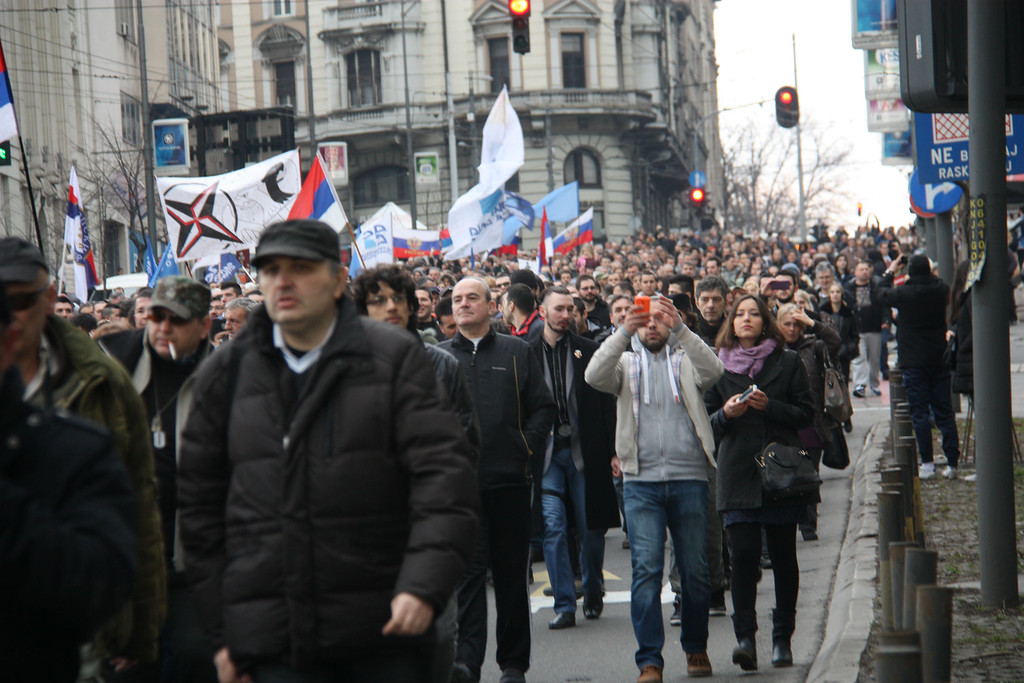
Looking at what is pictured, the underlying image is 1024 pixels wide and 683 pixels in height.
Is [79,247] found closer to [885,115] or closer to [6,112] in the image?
[6,112]

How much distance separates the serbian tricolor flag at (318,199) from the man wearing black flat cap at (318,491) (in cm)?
1274

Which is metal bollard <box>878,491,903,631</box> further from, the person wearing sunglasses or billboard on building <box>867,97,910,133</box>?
billboard on building <box>867,97,910,133</box>

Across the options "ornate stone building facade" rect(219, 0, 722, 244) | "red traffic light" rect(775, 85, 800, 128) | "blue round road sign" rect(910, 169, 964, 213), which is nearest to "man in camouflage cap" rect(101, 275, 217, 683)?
"blue round road sign" rect(910, 169, 964, 213)

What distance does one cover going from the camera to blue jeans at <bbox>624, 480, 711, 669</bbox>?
22.5 feet

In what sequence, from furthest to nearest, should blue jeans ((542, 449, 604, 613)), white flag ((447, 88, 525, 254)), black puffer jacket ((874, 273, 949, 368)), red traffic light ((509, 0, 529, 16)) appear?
white flag ((447, 88, 525, 254))
red traffic light ((509, 0, 529, 16))
black puffer jacket ((874, 273, 949, 368))
blue jeans ((542, 449, 604, 613))

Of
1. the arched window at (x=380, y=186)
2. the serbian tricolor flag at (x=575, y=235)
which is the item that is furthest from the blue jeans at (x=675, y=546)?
the arched window at (x=380, y=186)

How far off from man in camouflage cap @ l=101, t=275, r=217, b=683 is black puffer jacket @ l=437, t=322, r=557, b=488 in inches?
82.9

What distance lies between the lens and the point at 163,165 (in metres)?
34.2

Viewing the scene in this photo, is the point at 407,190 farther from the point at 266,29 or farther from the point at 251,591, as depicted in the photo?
the point at 251,591

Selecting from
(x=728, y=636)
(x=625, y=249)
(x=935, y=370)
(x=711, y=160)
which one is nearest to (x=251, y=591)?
(x=728, y=636)

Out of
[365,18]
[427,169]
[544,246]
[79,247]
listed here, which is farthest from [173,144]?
[365,18]

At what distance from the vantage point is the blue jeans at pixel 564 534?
8367 mm

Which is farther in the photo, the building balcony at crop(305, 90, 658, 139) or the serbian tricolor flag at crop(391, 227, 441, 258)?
the building balcony at crop(305, 90, 658, 139)

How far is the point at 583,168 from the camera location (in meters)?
Result: 62.8
